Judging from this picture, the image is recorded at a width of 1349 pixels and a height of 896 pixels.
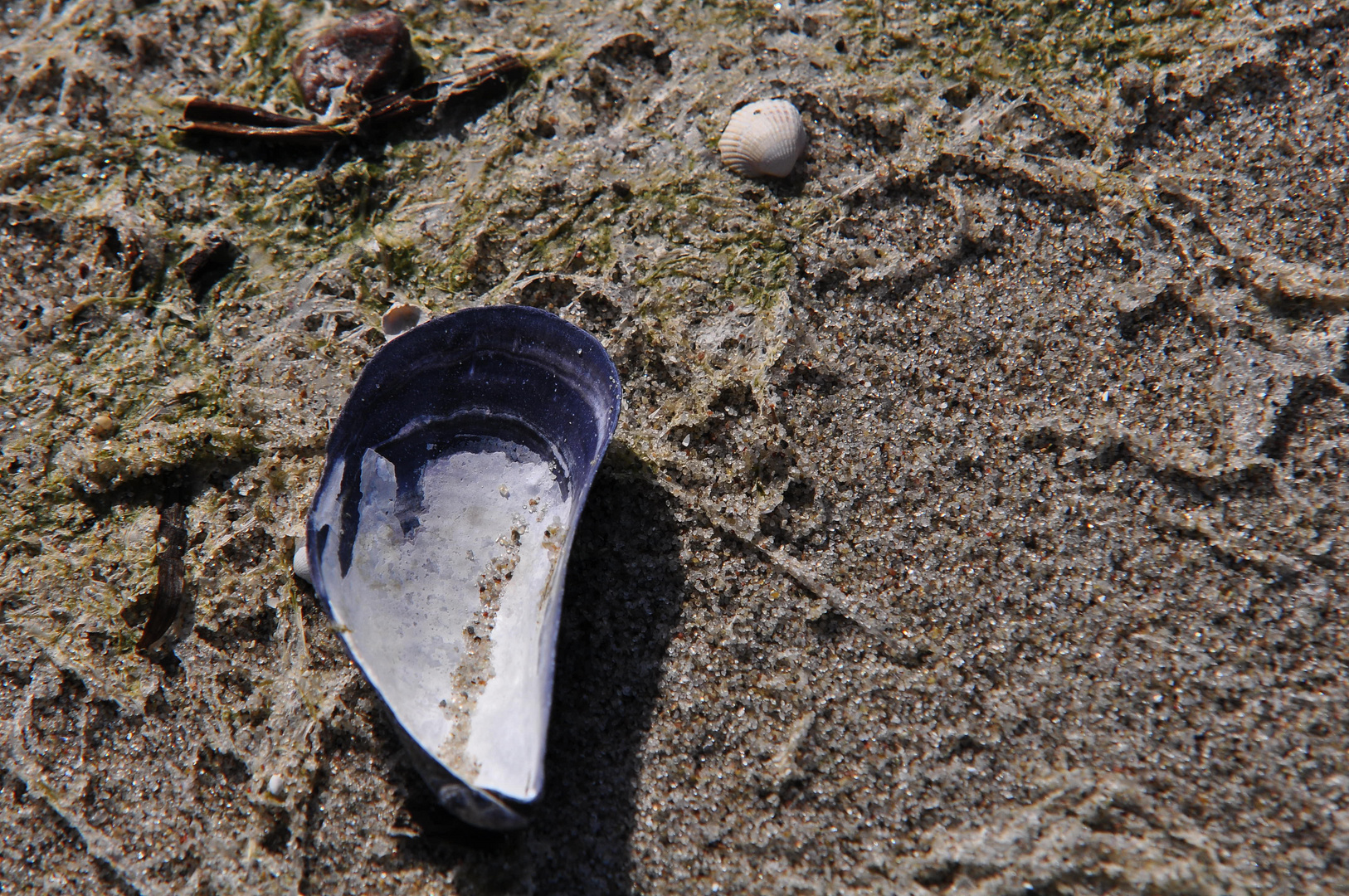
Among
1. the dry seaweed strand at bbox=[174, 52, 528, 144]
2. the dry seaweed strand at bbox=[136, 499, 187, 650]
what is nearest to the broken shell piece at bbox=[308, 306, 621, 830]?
the dry seaweed strand at bbox=[136, 499, 187, 650]

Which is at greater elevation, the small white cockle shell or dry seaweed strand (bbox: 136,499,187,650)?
the small white cockle shell

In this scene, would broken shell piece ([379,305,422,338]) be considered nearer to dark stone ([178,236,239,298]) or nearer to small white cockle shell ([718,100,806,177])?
dark stone ([178,236,239,298])

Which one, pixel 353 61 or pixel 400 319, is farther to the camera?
pixel 353 61

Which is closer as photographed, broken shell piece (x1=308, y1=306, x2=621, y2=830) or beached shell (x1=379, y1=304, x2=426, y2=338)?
broken shell piece (x1=308, y1=306, x2=621, y2=830)

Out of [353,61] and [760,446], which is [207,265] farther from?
[760,446]

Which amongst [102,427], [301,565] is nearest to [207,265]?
[102,427]

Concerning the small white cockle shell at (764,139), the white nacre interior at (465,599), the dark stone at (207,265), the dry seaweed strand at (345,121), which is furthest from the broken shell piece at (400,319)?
the small white cockle shell at (764,139)

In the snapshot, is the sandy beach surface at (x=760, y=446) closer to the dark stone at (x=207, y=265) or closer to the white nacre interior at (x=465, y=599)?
the dark stone at (x=207, y=265)
